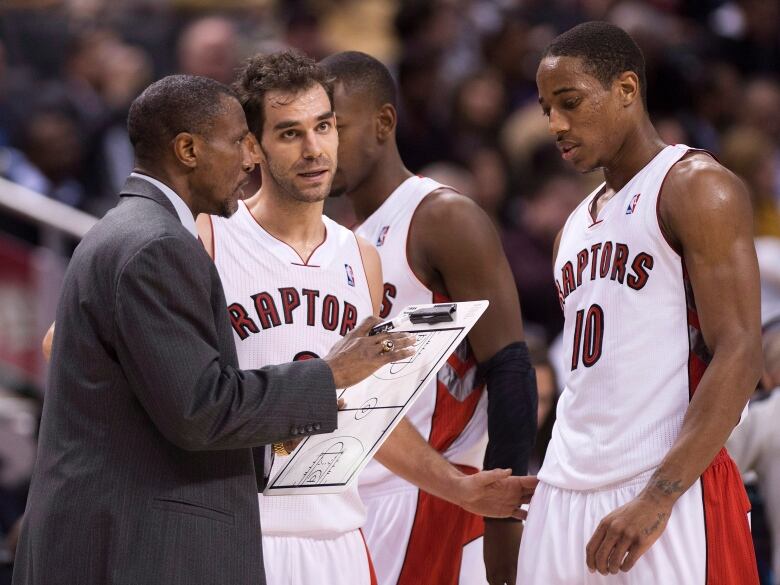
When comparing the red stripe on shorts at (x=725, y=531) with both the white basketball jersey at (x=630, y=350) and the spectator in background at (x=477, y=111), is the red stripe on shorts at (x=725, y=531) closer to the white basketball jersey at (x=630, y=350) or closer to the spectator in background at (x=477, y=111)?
the white basketball jersey at (x=630, y=350)

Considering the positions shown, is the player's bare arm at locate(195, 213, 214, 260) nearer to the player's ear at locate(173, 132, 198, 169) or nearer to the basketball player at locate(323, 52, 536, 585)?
the player's ear at locate(173, 132, 198, 169)

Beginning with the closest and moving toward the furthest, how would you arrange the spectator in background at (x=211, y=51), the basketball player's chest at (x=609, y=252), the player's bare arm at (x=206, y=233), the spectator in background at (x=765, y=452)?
the basketball player's chest at (x=609, y=252) < the player's bare arm at (x=206, y=233) < the spectator in background at (x=765, y=452) < the spectator in background at (x=211, y=51)

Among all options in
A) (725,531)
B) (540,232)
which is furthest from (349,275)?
(540,232)

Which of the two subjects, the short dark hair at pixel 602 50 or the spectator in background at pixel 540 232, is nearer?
the short dark hair at pixel 602 50

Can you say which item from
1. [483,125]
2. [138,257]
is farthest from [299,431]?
[483,125]

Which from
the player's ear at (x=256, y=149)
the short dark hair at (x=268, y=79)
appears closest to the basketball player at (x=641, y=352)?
the short dark hair at (x=268, y=79)

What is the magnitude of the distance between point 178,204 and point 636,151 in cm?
132

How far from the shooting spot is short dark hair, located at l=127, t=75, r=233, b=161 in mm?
3305

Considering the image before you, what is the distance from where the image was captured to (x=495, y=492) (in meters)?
3.94

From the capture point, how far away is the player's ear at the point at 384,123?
477 cm

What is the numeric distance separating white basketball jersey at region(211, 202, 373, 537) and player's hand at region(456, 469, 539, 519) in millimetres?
341

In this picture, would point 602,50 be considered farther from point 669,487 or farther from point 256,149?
point 669,487

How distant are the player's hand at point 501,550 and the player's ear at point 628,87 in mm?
1448

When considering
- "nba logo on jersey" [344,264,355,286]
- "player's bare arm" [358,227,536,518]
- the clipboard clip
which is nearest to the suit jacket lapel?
the clipboard clip
